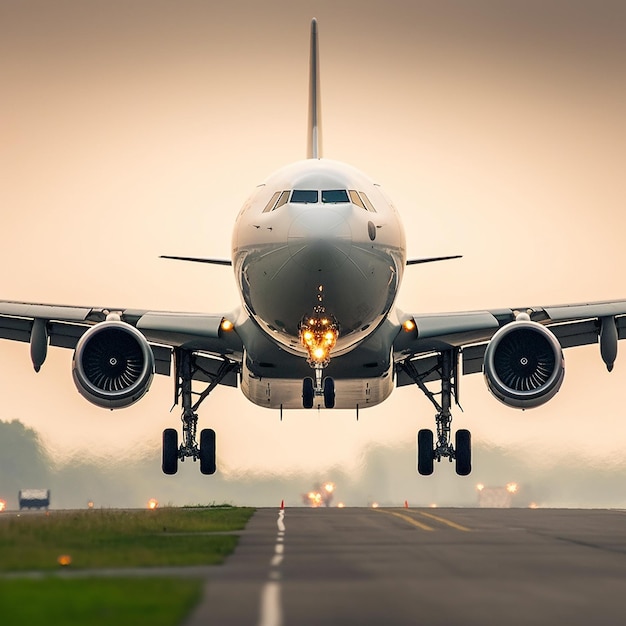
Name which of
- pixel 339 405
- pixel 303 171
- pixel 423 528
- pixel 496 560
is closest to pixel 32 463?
pixel 339 405

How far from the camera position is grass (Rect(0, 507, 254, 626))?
11188 millimetres

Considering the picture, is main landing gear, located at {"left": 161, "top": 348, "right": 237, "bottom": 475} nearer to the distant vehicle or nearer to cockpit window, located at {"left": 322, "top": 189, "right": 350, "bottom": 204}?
cockpit window, located at {"left": 322, "top": 189, "right": 350, "bottom": 204}

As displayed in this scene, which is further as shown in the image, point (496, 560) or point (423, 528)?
point (423, 528)

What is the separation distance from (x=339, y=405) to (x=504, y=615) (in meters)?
28.5

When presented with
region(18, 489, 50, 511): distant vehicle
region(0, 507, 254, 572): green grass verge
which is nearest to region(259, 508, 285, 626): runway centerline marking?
region(0, 507, 254, 572): green grass verge

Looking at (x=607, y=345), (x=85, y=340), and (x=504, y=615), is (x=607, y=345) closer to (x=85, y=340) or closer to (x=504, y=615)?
(x=85, y=340)

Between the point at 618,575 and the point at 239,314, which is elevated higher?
the point at 239,314

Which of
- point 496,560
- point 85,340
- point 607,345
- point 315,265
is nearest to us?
→ point 496,560

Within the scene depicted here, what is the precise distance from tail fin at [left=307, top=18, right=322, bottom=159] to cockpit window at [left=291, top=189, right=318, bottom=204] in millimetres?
11084

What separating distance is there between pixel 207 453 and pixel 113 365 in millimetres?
7775

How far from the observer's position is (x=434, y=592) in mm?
12906

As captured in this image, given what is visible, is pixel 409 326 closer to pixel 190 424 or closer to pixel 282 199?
pixel 282 199

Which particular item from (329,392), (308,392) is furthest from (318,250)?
(308,392)

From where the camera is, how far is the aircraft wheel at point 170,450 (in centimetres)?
4181
